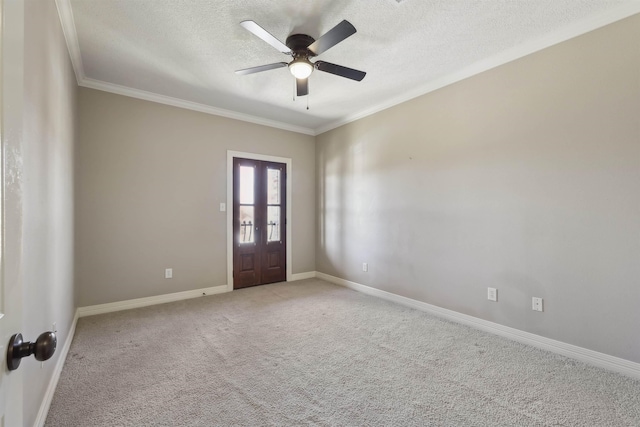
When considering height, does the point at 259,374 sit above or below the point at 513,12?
below

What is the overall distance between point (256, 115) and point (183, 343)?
3353 mm

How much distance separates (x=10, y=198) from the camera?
634 millimetres

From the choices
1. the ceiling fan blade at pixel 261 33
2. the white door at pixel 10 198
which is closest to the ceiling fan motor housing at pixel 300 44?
the ceiling fan blade at pixel 261 33

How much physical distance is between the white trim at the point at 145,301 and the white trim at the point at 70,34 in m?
2.60

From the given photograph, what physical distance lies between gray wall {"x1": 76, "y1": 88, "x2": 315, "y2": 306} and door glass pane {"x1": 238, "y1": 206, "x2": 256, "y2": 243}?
29cm

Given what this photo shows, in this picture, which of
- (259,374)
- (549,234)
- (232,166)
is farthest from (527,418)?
(232,166)

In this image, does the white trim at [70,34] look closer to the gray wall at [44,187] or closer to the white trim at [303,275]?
the gray wall at [44,187]

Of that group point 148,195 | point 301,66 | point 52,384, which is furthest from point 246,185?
point 52,384

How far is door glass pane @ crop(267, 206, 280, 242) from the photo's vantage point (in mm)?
4715

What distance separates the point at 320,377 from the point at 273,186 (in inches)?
129

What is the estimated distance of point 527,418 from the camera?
167cm

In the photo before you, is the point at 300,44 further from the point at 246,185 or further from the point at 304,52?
the point at 246,185

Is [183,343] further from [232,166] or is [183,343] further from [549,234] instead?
[549,234]

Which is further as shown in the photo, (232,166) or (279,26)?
(232,166)
